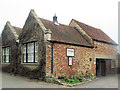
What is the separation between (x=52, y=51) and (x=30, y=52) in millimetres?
3017

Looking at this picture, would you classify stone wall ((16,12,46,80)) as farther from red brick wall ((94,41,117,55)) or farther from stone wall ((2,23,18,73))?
red brick wall ((94,41,117,55))

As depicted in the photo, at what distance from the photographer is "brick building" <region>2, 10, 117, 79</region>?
1388 centimetres

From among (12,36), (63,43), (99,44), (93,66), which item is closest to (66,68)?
(63,43)

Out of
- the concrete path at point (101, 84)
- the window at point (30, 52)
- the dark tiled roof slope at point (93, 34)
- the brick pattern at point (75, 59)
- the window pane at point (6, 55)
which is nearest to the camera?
the concrete path at point (101, 84)

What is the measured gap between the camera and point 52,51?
45.9 feet

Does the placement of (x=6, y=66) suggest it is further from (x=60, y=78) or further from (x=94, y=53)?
(x=94, y=53)

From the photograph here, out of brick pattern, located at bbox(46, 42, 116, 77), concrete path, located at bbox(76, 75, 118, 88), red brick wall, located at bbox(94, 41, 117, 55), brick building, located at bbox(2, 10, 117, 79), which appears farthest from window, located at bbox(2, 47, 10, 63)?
red brick wall, located at bbox(94, 41, 117, 55)

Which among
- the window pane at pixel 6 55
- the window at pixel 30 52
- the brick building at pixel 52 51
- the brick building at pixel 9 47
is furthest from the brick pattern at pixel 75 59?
the window pane at pixel 6 55

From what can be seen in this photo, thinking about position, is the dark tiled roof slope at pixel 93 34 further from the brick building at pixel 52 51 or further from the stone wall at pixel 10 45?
the stone wall at pixel 10 45

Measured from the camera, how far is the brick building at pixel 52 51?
45.5 feet

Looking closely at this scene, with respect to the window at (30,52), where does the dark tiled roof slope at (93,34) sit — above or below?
above

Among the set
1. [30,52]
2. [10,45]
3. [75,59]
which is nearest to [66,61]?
[75,59]

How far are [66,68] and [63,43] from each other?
2.55m

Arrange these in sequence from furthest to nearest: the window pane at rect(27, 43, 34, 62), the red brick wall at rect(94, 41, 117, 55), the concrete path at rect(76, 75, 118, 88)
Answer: the red brick wall at rect(94, 41, 117, 55), the window pane at rect(27, 43, 34, 62), the concrete path at rect(76, 75, 118, 88)
